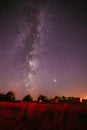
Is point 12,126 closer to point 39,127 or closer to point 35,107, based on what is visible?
point 39,127

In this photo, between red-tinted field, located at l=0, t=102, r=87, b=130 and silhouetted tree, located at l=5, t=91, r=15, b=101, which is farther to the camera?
silhouetted tree, located at l=5, t=91, r=15, b=101

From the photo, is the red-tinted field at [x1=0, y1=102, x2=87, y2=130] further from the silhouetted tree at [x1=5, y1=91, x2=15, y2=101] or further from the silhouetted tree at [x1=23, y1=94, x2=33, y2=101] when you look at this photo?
the silhouetted tree at [x1=23, y1=94, x2=33, y2=101]

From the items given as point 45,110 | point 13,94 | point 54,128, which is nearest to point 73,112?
point 45,110

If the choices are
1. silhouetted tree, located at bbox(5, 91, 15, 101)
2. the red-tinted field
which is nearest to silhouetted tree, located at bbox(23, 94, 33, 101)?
silhouetted tree, located at bbox(5, 91, 15, 101)

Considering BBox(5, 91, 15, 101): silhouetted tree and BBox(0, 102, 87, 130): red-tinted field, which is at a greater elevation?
BBox(5, 91, 15, 101): silhouetted tree

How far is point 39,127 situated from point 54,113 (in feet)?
7.28

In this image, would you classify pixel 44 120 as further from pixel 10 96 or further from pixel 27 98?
pixel 27 98

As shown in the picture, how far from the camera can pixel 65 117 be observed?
358 inches

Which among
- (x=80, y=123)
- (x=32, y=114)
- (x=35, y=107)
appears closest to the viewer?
(x=80, y=123)

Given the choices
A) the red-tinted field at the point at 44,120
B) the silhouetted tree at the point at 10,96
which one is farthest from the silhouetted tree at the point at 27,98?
the red-tinted field at the point at 44,120

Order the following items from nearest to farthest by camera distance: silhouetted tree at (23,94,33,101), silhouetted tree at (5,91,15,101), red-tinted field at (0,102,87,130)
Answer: red-tinted field at (0,102,87,130)
silhouetted tree at (5,91,15,101)
silhouetted tree at (23,94,33,101)

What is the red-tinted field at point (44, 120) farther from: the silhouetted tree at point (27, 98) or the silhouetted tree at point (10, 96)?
the silhouetted tree at point (27, 98)

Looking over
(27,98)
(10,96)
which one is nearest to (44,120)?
(10,96)

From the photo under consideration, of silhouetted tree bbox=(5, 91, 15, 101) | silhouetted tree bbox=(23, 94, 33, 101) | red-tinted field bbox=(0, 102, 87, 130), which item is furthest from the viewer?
silhouetted tree bbox=(23, 94, 33, 101)
